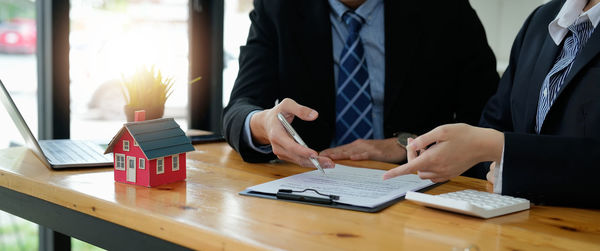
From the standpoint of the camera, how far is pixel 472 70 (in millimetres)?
1757

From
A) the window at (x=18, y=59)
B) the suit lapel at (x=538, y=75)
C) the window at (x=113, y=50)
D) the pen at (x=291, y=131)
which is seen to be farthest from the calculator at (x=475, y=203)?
the window at (x=18, y=59)

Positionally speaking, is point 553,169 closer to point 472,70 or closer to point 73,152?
point 472,70

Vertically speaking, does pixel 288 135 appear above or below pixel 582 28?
below

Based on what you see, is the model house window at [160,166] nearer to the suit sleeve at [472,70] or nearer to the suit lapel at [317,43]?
the suit lapel at [317,43]

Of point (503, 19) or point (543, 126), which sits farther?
point (503, 19)

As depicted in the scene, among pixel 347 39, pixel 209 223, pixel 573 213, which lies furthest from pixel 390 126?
pixel 209 223

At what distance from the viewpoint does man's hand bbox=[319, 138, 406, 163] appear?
1.49 metres

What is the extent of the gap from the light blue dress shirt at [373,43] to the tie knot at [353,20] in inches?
0.6

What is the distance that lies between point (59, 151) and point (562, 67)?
1.22m

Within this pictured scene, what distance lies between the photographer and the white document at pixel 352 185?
0.98 meters

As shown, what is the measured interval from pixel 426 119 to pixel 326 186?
781 mm

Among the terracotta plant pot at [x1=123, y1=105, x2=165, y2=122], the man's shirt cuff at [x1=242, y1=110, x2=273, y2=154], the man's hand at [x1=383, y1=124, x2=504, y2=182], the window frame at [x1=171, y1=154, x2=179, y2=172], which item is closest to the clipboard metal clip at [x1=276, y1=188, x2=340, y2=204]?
the man's hand at [x1=383, y1=124, x2=504, y2=182]

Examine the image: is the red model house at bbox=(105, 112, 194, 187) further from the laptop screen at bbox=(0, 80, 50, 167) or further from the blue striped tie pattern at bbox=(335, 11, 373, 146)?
the blue striped tie pattern at bbox=(335, 11, 373, 146)

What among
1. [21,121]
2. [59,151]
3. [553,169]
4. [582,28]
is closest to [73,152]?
[59,151]
